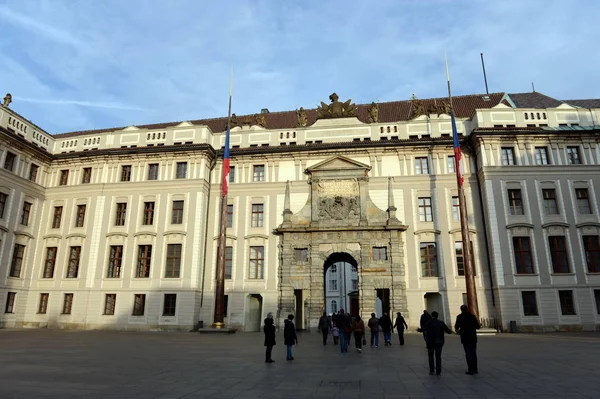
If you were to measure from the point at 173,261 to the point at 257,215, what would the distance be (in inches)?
305

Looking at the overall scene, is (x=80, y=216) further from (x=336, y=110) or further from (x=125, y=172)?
(x=336, y=110)

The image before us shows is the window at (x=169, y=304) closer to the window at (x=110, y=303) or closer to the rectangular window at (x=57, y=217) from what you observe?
the window at (x=110, y=303)

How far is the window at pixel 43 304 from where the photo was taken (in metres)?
32.9

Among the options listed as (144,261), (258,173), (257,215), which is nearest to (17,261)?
(144,261)

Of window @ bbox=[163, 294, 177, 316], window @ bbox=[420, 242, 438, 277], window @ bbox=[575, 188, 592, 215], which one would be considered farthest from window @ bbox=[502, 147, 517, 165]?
window @ bbox=[163, 294, 177, 316]

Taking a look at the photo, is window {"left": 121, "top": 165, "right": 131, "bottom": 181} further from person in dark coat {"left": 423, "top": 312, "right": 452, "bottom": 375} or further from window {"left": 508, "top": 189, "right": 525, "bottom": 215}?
window {"left": 508, "top": 189, "right": 525, "bottom": 215}

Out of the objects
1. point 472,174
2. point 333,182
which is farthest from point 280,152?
point 472,174

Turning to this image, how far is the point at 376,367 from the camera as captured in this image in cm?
1196

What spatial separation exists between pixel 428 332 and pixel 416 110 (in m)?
28.2

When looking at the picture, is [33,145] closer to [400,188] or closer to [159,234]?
[159,234]

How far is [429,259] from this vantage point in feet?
101

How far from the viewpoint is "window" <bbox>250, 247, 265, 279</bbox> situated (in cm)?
3225

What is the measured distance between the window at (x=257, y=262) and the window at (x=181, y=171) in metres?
8.85

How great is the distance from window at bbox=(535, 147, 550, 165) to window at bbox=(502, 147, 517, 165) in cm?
181
